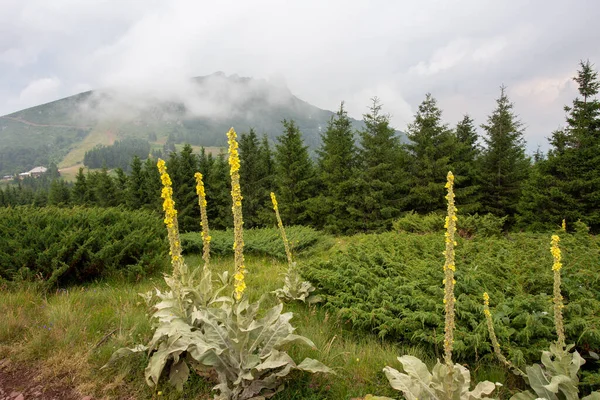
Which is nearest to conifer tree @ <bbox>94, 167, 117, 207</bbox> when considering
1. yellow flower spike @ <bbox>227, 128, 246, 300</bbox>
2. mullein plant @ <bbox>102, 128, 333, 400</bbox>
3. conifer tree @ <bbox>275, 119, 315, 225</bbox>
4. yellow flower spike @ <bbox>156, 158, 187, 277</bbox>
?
conifer tree @ <bbox>275, 119, 315, 225</bbox>

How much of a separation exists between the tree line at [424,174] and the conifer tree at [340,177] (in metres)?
0.08

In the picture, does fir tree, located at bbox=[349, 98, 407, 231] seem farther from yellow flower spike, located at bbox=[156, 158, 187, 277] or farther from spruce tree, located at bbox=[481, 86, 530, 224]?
yellow flower spike, located at bbox=[156, 158, 187, 277]

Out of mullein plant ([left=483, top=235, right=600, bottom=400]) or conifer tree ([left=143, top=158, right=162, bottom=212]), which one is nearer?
mullein plant ([left=483, top=235, right=600, bottom=400])

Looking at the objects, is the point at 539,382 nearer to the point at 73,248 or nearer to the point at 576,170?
the point at 73,248

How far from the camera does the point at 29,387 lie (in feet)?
10.4

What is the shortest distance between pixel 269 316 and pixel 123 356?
1.76 meters

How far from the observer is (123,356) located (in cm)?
337

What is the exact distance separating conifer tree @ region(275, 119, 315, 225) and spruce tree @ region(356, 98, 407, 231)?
438cm

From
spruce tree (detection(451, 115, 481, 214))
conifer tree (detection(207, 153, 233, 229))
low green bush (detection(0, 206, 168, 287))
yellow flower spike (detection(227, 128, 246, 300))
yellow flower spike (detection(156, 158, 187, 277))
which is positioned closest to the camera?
yellow flower spike (detection(227, 128, 246, 300))

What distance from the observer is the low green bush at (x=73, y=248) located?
18.7 feet

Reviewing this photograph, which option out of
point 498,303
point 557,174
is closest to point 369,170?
point 557,174

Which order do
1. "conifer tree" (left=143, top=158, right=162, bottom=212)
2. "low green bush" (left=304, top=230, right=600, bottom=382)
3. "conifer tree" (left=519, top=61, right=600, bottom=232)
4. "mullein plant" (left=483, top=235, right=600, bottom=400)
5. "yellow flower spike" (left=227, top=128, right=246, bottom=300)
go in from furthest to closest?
"conifer tree" (left=143, top=158, right=162, bottom=212)
"conifer tree" (left=519, top=61, right=600, bottom=232)
"low green bush" (left=304, top=230, right=600, bottom=382)
"yellow flower spike" (left=227, top=128, right=246, bottom=300)
"mullein plant" (left=483, top=235, right=600, bottom=400)

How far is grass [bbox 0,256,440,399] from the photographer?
3.03 metres

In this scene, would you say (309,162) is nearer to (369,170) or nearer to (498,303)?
(369,170)
